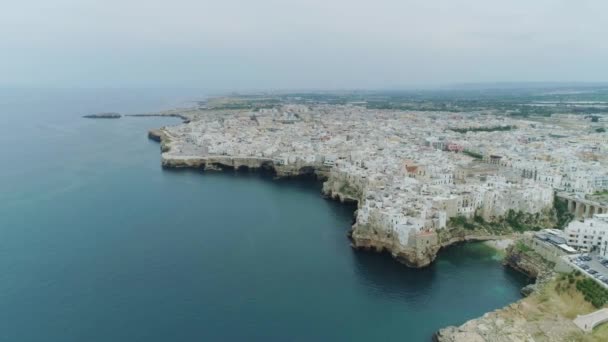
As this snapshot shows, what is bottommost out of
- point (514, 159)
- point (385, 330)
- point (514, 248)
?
point (385, 330)

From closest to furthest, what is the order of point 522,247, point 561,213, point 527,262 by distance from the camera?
point 527,262 < point 522,247 < point 561,213

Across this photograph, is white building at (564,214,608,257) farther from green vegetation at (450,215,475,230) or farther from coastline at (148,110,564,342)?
green vegetation at (450,215,475,230)

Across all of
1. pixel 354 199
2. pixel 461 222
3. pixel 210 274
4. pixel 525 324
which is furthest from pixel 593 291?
pixel 354 199

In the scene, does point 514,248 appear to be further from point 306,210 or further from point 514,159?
point 514,159

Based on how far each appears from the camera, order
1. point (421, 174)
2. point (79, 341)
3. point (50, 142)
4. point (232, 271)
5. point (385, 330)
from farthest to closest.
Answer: point (50, 142) → point (421, 174) → point (232, 271) → point (385, 330) → point (79, 341)

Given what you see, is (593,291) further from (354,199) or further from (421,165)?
(421,165)

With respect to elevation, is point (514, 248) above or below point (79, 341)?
above

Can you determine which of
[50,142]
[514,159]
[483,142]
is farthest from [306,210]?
[50,142]
